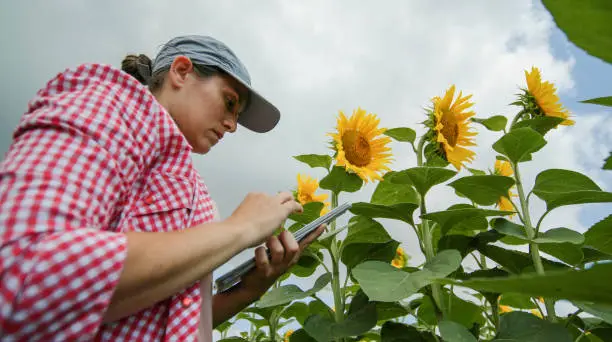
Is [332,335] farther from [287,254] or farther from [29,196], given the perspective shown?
[29,196]

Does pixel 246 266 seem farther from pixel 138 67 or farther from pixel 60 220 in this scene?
pixel 138 67

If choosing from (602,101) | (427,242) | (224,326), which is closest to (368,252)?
(427,242)

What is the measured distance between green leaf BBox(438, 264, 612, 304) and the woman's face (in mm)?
1200

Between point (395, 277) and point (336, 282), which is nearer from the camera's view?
point (395, 277)

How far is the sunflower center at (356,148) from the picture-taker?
6.00 feet

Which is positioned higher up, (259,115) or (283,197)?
(259,115)

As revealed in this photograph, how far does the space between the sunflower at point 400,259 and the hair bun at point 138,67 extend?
1606 mm

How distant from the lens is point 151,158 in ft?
3.26

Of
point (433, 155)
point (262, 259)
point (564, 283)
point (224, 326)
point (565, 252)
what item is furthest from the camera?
point (224, 326)

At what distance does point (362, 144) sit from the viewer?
1.87 metres

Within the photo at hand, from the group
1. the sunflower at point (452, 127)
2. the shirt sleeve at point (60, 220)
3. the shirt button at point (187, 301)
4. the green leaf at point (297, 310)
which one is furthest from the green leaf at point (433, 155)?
the shirt sleeve at point (60, 220)

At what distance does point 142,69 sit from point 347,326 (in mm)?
1089

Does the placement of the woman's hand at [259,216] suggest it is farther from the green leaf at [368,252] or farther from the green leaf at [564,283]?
the green leaf at [564,283]

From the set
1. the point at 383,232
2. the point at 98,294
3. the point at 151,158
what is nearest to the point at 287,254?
the point at 383,232
